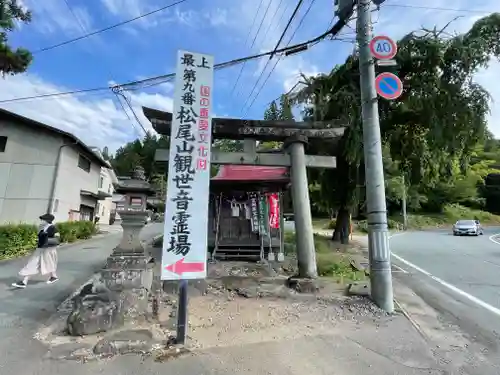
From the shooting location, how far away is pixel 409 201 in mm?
42219

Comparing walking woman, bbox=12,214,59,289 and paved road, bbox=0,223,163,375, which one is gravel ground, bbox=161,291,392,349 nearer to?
paved road, bbox=0,223,163,375

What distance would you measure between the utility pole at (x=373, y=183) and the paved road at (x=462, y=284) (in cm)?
138

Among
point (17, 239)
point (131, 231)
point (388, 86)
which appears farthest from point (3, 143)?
point (388, 86)

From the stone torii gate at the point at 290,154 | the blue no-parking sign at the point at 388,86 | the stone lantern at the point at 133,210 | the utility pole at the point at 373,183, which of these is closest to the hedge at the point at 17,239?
the stone lantern at the point at 133,210

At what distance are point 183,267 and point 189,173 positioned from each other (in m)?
1.42

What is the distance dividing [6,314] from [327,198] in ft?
44.0

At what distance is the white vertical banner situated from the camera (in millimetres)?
4711

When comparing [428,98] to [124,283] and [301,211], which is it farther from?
[124,283]

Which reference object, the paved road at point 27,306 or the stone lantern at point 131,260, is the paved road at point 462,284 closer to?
the stone lantern at point 131,260

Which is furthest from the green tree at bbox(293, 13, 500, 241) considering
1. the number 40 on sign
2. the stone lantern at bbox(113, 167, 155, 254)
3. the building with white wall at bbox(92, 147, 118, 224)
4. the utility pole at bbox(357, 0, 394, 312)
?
the building with white wall at bbox(92, 147, 118, 224)

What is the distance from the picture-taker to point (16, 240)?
45.2 ft

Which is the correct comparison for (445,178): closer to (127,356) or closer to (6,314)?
(127,356)

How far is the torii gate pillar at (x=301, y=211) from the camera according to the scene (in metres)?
7.53

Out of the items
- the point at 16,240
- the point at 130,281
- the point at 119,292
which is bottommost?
the point at 119,292
